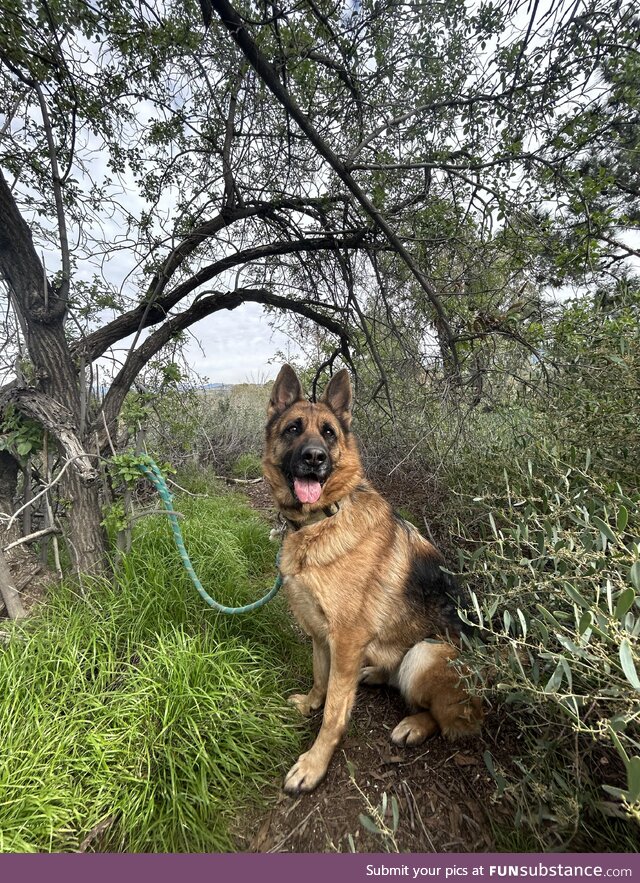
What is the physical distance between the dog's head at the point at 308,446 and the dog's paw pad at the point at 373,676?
1251 millimetres

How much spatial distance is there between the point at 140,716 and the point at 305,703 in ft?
3.20

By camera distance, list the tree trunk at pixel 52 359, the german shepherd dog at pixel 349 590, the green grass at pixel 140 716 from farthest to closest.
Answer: the tree trunk at pixel 52 359
the german shepherd dog at pixel 349 590
the green grass at pixel 140 716

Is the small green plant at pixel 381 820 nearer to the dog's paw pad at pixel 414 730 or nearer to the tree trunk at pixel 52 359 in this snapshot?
the dog's paw pad at pixel 414 730

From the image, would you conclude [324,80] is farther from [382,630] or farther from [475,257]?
[382,630]

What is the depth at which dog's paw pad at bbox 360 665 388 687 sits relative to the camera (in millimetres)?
2379

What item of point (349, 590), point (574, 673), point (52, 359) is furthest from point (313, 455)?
point (52, 359)

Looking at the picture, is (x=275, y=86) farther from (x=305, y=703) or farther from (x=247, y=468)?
(x=247, y=468)

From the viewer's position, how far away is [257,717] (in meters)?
1.98

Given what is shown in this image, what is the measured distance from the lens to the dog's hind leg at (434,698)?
1.86m

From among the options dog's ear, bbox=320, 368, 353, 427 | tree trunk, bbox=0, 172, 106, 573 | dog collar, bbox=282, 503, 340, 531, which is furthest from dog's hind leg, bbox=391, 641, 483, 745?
tree trunk, bbox=0, 172, 106, 573

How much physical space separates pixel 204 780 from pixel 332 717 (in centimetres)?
68

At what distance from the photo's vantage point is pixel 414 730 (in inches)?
78.4

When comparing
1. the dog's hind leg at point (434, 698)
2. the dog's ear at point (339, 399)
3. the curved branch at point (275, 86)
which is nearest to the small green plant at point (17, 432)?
the dog's ear at point (339, 399)

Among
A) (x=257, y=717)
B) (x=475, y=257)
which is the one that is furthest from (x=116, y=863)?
(x=475, y=257)
